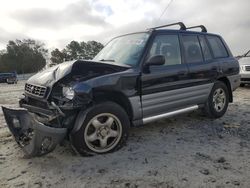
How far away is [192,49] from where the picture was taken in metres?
5.62

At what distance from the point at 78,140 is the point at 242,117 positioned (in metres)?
3.95

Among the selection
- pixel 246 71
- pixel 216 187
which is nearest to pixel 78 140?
pixel 216 187

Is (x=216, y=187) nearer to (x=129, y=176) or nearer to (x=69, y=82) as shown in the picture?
(x=129, y=176)

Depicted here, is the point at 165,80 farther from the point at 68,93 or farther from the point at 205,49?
the point at 68,93

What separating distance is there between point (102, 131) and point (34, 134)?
3.03 feet

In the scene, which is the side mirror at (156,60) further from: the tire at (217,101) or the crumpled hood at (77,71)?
the tire at (217,101)

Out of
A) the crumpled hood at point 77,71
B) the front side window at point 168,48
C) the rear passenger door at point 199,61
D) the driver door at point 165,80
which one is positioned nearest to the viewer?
the crumpled hood at point 77,71

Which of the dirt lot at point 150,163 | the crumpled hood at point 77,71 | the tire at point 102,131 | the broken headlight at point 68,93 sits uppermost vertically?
the crumpled hood at point 77,71

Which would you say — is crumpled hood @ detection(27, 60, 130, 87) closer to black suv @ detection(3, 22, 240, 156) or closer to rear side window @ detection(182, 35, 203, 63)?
black suv @ detection(3, 22, 240, 156)

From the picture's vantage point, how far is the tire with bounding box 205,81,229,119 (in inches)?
235

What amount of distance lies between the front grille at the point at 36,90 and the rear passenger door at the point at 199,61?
2614mm

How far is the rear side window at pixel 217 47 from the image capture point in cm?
616

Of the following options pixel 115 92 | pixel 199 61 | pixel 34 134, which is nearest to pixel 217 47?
pixel 199 61

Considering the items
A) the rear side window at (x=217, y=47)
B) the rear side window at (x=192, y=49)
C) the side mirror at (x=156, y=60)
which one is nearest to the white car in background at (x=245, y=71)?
the rear side window at (x=217, y=47)
